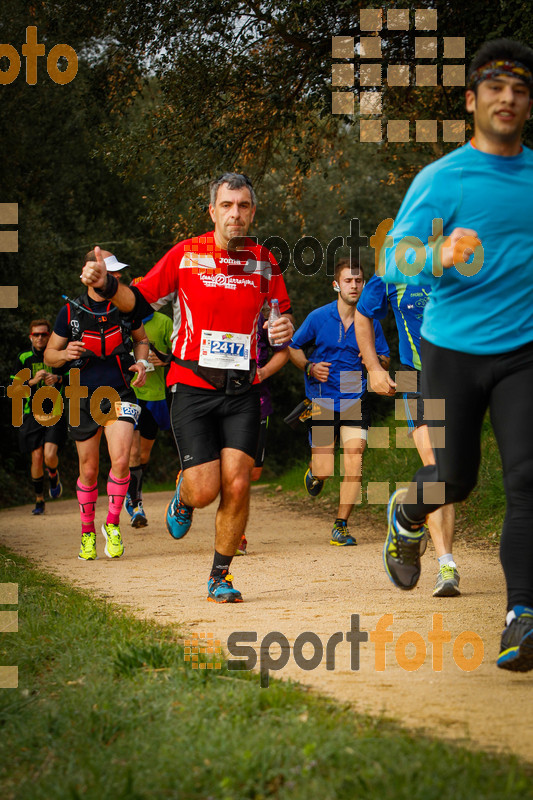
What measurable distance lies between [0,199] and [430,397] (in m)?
17.8

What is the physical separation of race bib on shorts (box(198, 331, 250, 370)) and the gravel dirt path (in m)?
1.42

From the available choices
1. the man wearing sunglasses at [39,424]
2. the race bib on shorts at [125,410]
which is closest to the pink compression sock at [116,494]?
the race bib on shorts at [125,410]

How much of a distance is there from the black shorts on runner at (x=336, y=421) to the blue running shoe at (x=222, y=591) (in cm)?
349

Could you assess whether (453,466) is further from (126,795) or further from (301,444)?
(301,444)

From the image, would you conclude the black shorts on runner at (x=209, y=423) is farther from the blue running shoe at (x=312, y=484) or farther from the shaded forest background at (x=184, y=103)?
the shaded forest background at (x=184, y=103)

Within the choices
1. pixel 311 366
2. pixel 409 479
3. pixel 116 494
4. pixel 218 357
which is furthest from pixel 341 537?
pixel 218 357

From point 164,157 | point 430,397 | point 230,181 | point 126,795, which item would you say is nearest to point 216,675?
point 126,795

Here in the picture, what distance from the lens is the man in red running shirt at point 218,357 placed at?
5949 millimetres

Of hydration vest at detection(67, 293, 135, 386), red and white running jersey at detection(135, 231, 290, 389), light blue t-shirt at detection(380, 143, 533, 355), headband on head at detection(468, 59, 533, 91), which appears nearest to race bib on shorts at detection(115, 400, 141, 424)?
hydration vest at detection(67, 293, 135, 386)

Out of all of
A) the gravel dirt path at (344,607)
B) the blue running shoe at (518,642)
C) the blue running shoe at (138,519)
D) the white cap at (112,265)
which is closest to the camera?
the gravel dirt path at (344,607)

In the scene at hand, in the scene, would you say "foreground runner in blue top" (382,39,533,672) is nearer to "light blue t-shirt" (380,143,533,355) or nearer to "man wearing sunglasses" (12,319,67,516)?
"light blue t-shirt" (380,143,533,355)

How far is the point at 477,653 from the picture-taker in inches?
177

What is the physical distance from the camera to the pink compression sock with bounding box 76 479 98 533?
28.5ft

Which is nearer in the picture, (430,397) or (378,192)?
(430,397)
